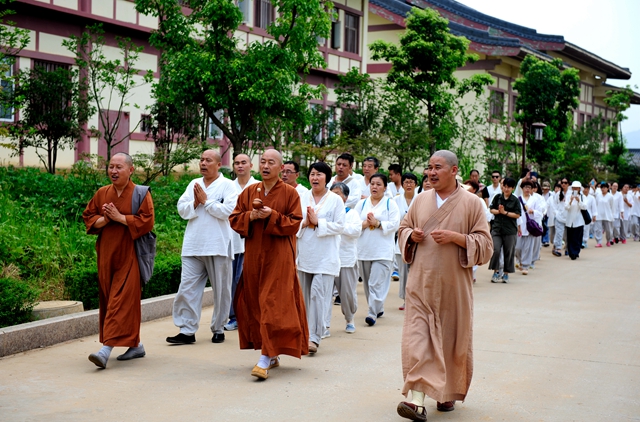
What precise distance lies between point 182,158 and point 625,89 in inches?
1301

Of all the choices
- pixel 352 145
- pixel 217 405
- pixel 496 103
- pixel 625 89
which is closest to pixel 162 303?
pixel 217 405

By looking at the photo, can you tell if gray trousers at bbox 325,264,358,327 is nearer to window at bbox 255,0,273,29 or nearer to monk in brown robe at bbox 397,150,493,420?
monk in brown robe at bbox 397,150,493,420

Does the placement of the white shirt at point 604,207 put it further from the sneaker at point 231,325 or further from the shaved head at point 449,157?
the shaved head at point 449,157

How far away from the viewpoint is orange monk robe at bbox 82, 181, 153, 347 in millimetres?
7371

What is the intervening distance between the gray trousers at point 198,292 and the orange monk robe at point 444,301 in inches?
117

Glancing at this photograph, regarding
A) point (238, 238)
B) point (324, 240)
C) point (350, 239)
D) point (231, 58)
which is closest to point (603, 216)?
point (231, 58)

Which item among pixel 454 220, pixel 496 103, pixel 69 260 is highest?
pixel 496 103

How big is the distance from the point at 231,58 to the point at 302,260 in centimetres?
987

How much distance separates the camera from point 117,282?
7484 mm

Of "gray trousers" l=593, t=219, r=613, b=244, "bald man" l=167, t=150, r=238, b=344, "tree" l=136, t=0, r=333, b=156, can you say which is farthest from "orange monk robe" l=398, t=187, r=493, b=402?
"gray trousers" l=593, t=219, r=613, b=244

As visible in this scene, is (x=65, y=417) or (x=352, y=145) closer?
(x=65, y=417)

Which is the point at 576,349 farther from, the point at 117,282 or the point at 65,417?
the point at 65,417

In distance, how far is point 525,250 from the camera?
54.0 feet

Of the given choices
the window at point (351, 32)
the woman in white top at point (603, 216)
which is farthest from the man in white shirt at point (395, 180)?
the window at point (351, 32)
